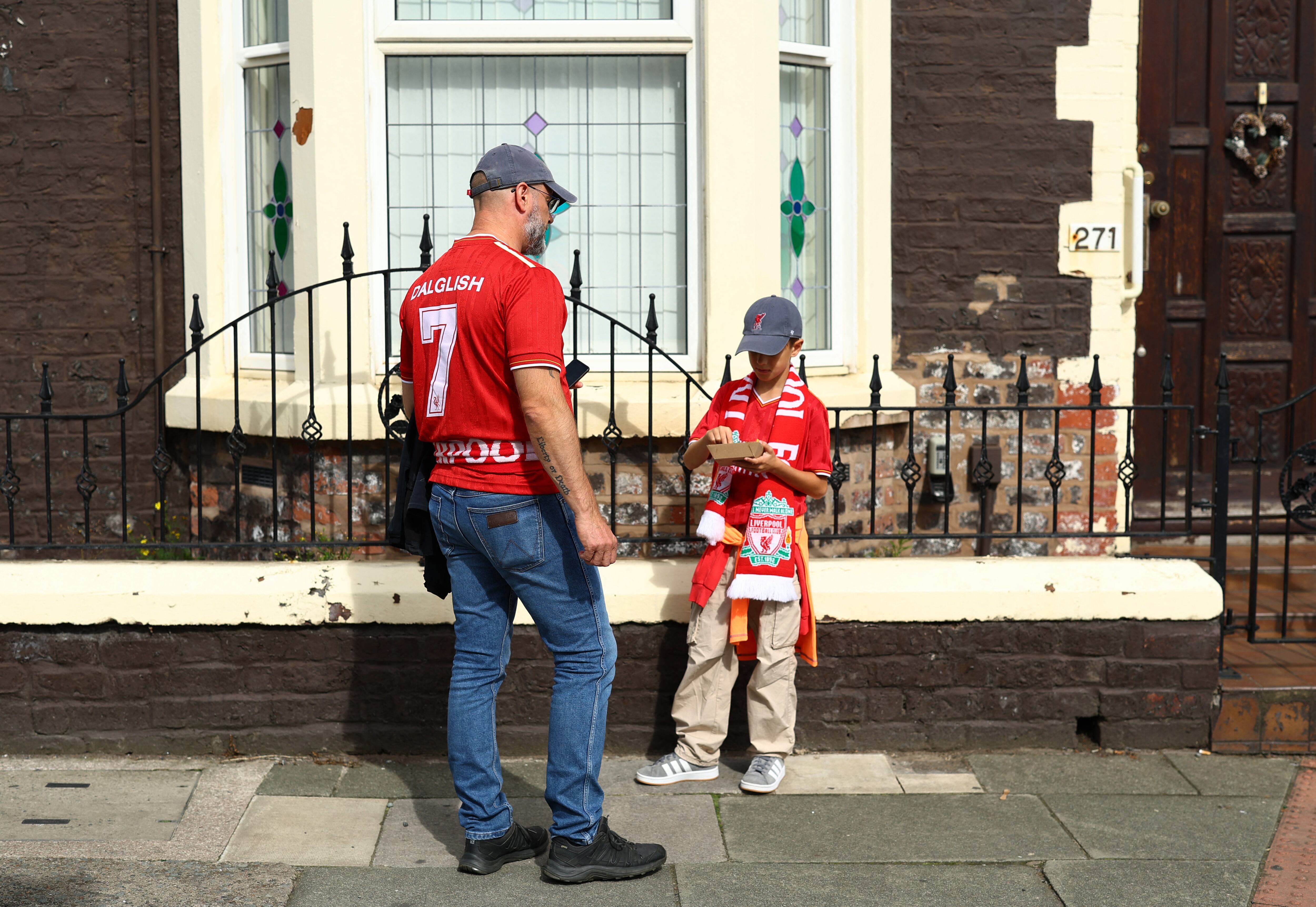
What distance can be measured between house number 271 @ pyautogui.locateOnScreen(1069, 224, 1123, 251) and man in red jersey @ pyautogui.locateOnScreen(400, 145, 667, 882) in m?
3.01

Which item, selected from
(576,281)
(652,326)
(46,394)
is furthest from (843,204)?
(46,394)

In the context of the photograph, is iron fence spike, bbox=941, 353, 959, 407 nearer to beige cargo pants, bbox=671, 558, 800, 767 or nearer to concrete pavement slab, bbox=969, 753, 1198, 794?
beige cargo pants, bbox=671, 558, 800, 767

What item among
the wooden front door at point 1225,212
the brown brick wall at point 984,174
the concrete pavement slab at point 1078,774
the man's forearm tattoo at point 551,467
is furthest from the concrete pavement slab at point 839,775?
the wooden front door at point 1225,212

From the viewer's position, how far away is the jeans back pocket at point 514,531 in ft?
11.2

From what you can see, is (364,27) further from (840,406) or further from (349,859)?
(349,859)

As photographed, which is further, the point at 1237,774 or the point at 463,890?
the point at 1237,774

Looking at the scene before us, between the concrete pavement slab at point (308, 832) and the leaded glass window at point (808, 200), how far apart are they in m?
2.73

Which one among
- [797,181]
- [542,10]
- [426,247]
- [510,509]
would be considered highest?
[542,10]

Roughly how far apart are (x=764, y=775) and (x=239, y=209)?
3.24 meters

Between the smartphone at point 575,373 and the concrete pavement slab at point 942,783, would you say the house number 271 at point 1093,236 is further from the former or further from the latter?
the smartphone at point 575,373

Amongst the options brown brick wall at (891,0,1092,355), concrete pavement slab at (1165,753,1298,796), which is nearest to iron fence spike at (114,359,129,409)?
brown brick wall at (891,0,1092,355)

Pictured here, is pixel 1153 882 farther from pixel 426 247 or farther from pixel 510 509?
pixel 426 247

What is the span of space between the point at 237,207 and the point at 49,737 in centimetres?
230

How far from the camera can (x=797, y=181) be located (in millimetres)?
5668
